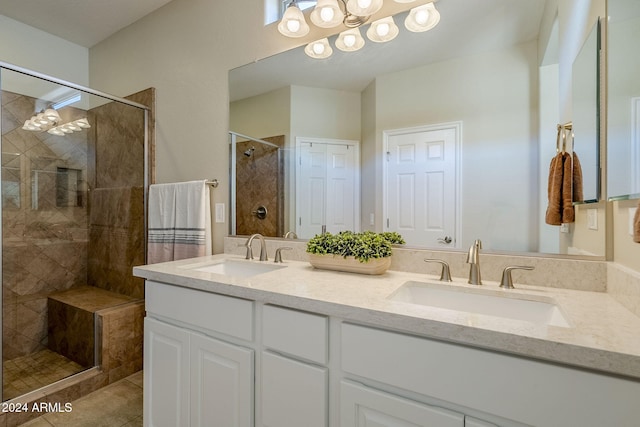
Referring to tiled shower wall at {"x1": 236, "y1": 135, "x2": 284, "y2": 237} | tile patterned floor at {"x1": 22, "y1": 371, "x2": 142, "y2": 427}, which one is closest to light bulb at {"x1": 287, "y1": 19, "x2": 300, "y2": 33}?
tiled shower wall at {"x1": 236, "y1": 135, "x2": 284, "y2": 237}

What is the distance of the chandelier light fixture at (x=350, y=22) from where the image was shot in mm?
1358

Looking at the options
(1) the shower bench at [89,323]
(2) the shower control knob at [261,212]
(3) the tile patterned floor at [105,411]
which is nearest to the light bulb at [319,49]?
(2) the shower control knob at [261,212]

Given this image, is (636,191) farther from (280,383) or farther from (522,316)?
(280,383)

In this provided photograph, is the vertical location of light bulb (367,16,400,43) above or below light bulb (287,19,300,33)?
below

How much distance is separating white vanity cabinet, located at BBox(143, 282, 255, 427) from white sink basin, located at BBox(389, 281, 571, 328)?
601 mm

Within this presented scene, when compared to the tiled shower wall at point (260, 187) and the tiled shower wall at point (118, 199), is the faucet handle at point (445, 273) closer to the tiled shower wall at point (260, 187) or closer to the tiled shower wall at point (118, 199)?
the tiled shower wall at point (260, 187)

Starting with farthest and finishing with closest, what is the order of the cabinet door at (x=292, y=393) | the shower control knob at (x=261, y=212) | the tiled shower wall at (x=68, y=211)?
the tiled shower wall at (x=68, y=211), the shower control knob at (x=261, y=212), the cabinet door at (x=292, y=393)

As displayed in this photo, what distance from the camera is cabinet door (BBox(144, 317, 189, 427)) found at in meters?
1.26

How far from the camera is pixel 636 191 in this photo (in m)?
0.77

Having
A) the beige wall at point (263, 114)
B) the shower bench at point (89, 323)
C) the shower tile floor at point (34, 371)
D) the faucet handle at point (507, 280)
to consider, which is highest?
the beige wall at point (263, 114)

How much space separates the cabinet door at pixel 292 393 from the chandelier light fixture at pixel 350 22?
1482 millimetres

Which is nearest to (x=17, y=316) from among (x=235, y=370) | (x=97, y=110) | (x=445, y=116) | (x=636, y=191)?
(x=97, y=110)

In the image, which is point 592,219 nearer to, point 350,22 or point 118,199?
point 350,22

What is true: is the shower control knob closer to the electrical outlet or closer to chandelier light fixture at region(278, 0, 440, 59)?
chandelier light fixture at region(278, 0, 440, 59)
